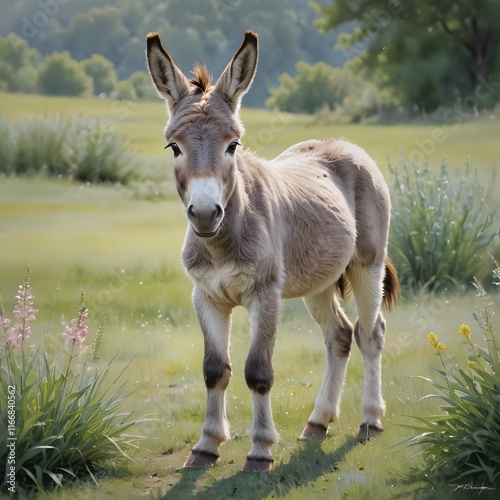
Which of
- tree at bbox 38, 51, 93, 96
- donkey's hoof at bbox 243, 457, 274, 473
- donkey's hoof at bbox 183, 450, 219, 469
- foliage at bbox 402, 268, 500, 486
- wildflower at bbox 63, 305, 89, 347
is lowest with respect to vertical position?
donkey's hoof at bbox 183, 450, 219, 469

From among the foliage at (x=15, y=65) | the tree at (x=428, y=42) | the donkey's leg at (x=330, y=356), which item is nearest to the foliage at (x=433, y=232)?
the donkey's leg at (x=330, y=356)

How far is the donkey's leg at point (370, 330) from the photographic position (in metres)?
6.96

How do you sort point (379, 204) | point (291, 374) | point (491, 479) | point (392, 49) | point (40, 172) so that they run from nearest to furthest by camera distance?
point (491, 479)
point (379, 204)
point (291, 374)
point (40, 172)
point (392, 49)

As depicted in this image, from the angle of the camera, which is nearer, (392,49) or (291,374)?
(291,374)

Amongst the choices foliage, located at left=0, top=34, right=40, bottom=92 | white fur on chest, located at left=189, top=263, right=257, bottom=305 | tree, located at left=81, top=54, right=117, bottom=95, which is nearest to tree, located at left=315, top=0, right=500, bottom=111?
tree, located at left=81, top=54, right=117, bottom=95

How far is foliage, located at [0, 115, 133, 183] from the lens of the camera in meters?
15.5

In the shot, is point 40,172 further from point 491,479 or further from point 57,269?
point 491,479

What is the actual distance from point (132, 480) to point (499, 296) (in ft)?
20.7

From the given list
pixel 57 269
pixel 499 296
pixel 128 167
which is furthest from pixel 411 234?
pixel 128 167

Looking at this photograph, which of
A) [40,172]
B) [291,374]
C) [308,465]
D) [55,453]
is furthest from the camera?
[40,172]

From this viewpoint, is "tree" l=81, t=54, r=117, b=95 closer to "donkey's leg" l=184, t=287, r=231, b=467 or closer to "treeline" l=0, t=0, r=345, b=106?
"treeline" l=0, t=0, r=345, b=106

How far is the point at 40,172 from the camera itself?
50.4 feet

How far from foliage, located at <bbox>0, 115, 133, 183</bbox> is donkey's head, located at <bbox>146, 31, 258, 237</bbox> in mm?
10014

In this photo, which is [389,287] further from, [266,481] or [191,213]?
[191,213]
